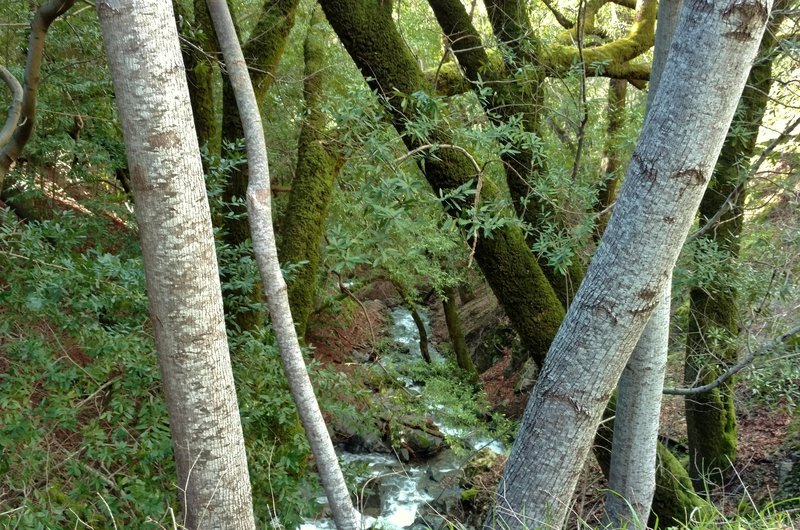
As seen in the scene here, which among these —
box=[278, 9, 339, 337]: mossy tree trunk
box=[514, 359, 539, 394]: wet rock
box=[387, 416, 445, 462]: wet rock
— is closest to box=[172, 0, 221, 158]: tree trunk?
box=[278, 9, 339, 337]: mossy tree trunk

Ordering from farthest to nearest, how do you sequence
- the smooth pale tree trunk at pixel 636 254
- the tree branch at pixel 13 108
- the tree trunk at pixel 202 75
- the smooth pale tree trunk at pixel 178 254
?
the tree trunk at pixel 202 75
the tree branch at pixel 13 108
the smooth pale tree trunk at pixel 636 254
the smooth pale tree trunk at pixel 178 254

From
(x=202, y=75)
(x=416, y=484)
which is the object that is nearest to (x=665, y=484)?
(x=202, y=75)

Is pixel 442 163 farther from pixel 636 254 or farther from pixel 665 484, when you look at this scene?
pixel 665 484

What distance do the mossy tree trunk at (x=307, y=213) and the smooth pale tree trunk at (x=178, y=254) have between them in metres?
3.10

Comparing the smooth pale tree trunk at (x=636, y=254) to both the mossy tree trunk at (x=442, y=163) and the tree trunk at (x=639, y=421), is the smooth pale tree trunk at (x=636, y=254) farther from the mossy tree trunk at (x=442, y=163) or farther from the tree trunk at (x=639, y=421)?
the mossy tree trunk at (x=442, y=163)

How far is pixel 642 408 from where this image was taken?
3359 mm

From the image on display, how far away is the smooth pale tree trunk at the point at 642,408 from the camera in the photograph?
328cm

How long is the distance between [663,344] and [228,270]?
9.44 feet

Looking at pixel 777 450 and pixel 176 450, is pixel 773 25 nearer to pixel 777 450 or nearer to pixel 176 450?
pixel 777 450

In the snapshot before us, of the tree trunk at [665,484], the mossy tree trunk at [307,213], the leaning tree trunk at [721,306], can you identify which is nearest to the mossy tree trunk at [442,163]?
the tree trunk at [665,484]

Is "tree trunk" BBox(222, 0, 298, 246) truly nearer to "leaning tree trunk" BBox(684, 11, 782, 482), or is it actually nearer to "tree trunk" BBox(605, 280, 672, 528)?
"tree trunk" BBox(605, 280, 672, 528)

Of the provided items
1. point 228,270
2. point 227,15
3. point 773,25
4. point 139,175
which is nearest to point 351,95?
point 227,15

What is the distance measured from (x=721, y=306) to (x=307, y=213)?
13.7 ft

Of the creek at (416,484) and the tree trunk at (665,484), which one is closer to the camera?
the tree trunk at (665,484)
